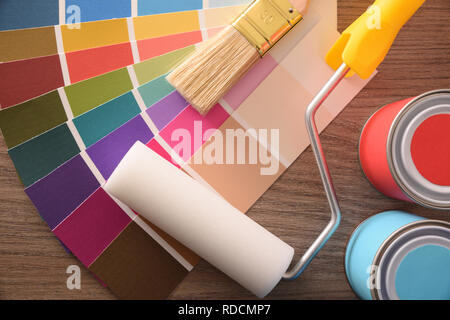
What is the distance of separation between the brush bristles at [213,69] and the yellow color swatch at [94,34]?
0.43 ft

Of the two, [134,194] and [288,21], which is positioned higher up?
[288,21]

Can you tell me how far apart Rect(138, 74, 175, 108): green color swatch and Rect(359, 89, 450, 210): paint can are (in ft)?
1.26

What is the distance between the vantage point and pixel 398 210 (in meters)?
0.56

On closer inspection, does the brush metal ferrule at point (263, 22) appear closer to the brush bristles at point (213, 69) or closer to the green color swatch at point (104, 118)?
the brush bristles at point (213, 69)

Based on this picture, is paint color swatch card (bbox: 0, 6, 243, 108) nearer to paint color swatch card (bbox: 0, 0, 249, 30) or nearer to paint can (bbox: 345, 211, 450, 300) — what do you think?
paint color swatch card (bbox: 0, 0, 249, 30)

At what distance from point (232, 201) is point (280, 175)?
0.33 ft

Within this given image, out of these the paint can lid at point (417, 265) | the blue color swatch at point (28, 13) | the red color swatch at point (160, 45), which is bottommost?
the paint can lid at point (417, 265)

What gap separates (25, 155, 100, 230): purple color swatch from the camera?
0.55 metres

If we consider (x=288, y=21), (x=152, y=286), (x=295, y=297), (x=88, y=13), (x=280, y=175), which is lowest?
(x=295, y=297)

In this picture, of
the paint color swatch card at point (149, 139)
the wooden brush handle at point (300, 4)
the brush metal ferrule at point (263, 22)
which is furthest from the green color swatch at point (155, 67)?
the wooden brush handle at point (300, 4)

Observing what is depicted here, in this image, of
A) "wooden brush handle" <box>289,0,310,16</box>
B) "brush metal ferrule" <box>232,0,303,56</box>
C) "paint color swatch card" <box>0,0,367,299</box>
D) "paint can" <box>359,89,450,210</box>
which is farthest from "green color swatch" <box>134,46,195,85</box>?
"paint can" <box>359,89,450,210</box>

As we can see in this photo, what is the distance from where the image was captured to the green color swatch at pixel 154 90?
22.3 inches

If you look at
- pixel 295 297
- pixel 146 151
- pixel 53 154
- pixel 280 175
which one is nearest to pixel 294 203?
pixel 280 175
